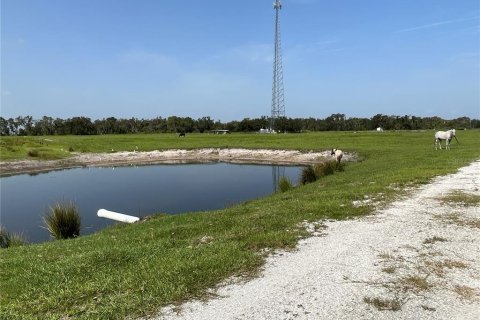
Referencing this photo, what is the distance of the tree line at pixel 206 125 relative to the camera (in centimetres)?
12481

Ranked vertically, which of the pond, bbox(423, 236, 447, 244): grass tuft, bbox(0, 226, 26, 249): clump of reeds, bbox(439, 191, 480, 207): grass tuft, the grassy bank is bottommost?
the pond

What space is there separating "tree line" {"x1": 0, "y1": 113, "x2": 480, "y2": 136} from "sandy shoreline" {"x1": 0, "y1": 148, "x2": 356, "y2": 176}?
61.2 m

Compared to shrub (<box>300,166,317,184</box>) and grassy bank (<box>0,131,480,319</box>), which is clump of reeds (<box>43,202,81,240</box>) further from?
shrub (<box>300,166,317,184</box>)

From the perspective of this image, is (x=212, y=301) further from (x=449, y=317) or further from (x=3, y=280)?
(x=3, y=280)

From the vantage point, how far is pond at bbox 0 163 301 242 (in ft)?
69.5

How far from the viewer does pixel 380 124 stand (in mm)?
128375

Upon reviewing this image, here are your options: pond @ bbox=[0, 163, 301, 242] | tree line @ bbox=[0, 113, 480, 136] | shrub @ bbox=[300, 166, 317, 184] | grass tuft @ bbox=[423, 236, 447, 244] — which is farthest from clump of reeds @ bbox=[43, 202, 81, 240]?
tree line @ bbox=[0, 113, 480, 136]

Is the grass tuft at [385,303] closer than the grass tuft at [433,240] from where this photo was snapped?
Yes

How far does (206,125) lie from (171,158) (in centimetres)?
8229

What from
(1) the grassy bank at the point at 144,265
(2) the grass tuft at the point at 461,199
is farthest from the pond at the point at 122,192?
(2) the grass tuft at the point at 461,199

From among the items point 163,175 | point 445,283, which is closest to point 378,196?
point 445,283

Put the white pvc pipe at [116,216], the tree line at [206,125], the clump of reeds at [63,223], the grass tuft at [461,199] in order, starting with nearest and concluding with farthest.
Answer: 1. the grass tuft at [461,199]
2. the clump of reeds at [63,223]
3. the white pvc pipe at [116,216]
4. the tree line at [206,125]

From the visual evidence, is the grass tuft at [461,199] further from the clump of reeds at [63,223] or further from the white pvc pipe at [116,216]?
the clump of reeds at [63,223]

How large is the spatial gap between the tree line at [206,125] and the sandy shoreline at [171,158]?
61.2 m
